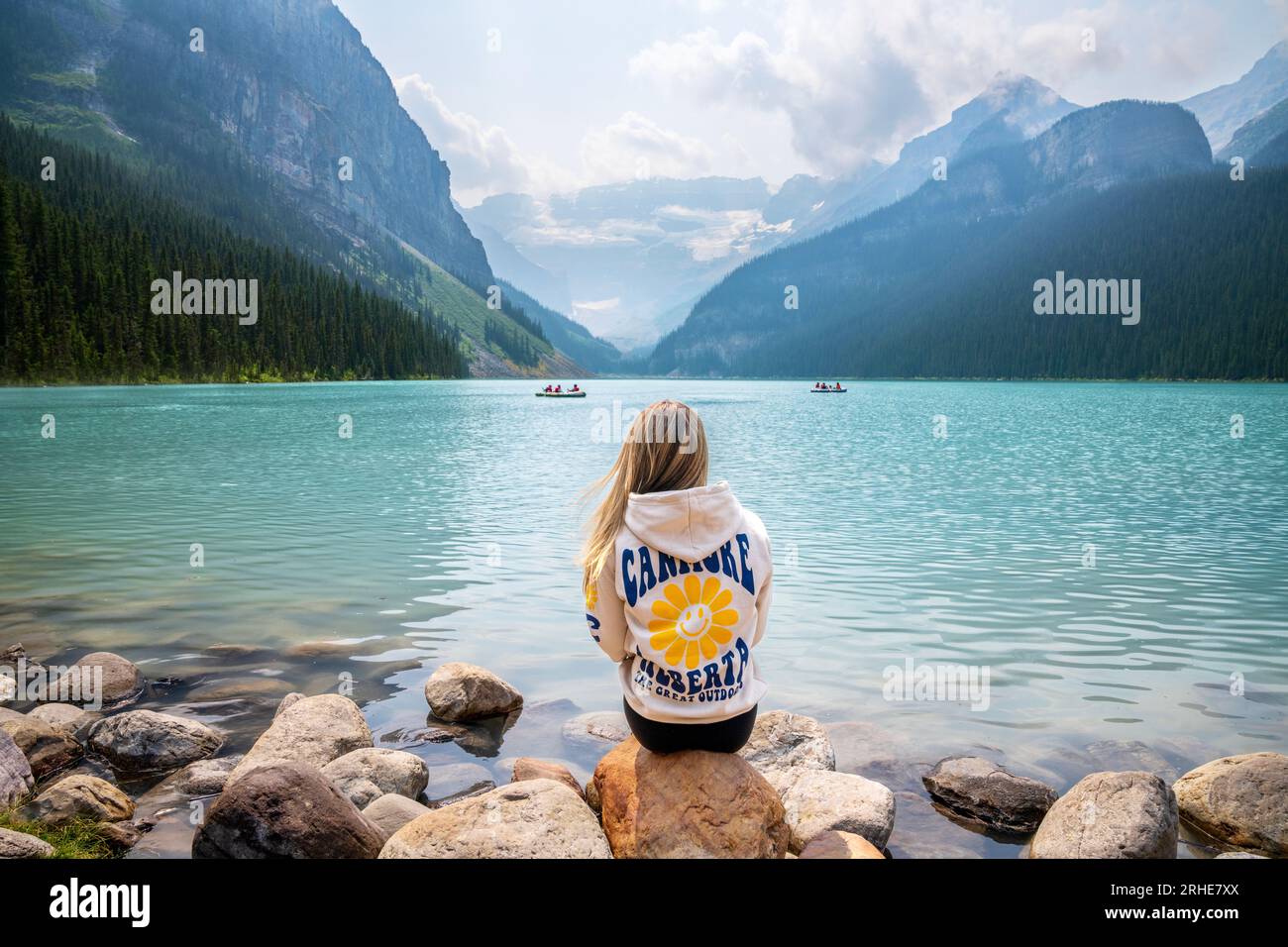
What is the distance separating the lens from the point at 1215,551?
61.7ft

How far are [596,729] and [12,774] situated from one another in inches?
215

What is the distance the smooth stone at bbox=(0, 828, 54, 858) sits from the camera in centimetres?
511

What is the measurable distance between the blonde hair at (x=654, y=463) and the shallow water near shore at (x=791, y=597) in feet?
1.96

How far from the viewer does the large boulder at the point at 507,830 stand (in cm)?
526

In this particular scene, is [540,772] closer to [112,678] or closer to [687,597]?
[687,597]

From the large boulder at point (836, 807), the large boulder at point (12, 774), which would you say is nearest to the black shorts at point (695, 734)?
the large boulder at point (836, 807)

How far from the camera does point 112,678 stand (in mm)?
10414

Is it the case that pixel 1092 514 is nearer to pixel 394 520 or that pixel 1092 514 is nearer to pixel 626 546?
pixel 394 520

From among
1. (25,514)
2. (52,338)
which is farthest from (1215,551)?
(52,338)

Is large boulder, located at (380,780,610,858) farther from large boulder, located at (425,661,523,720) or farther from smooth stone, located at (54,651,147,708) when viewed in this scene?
smooth stone, located at (54,651,147,708)

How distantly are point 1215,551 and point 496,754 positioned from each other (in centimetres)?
1791

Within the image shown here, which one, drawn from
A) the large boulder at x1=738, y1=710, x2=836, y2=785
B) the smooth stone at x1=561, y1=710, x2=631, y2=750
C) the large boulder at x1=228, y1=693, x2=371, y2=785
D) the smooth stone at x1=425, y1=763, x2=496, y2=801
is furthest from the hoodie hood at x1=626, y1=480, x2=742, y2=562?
the large boulder at x1=228, y1=693, x2=371, y2=785

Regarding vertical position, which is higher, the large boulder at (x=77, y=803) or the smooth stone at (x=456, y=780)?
the large boulder at (x=77, y=803)

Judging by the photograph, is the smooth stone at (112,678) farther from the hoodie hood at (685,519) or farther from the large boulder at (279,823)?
the hoodie hood at (685,519)
